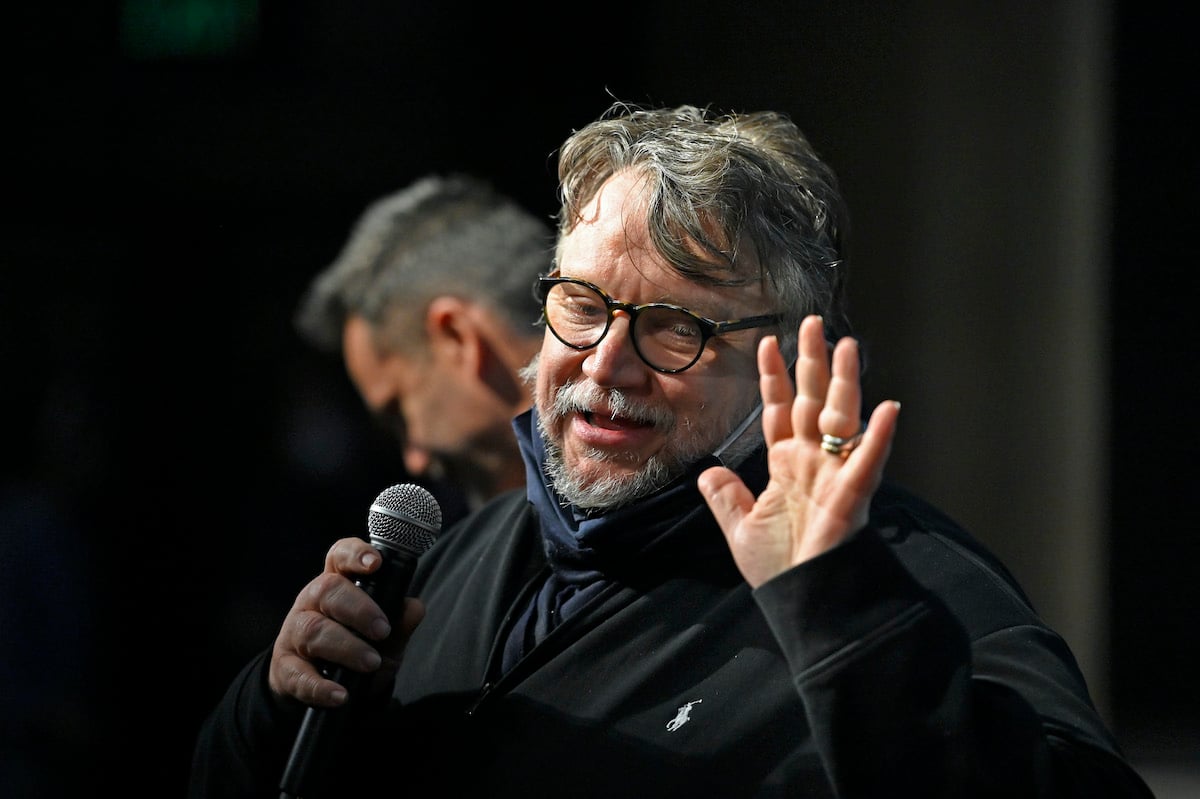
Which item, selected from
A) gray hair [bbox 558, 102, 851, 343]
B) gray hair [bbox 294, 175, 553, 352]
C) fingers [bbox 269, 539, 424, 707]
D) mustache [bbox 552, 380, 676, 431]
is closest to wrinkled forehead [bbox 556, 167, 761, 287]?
gray hair [bbox 558, 102, 851, 343]

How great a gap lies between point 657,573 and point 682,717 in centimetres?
27

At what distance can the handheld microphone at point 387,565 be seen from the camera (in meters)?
2.02

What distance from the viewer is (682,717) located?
6.89ft

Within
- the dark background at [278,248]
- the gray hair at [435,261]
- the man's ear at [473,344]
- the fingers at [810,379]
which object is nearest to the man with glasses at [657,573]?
the fingers at [810,379]

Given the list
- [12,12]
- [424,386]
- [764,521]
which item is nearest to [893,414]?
[764,521]

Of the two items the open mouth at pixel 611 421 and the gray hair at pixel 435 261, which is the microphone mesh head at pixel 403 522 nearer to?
the open mouth at pixel 611 421

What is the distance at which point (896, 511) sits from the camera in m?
2.28

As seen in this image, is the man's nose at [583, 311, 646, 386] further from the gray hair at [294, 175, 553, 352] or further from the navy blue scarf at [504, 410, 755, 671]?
the gray hair at [294, 175, 553, 352]

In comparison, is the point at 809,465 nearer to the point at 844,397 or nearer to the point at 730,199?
the point at 844,397

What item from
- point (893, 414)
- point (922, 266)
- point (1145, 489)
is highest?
point (893, 414)

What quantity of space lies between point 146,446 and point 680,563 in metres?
3.65

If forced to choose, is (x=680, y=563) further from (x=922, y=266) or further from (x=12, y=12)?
A: (x=12, y=12)

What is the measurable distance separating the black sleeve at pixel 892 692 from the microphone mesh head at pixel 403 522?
→ 615 millimetres

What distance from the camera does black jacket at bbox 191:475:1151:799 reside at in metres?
1.68
